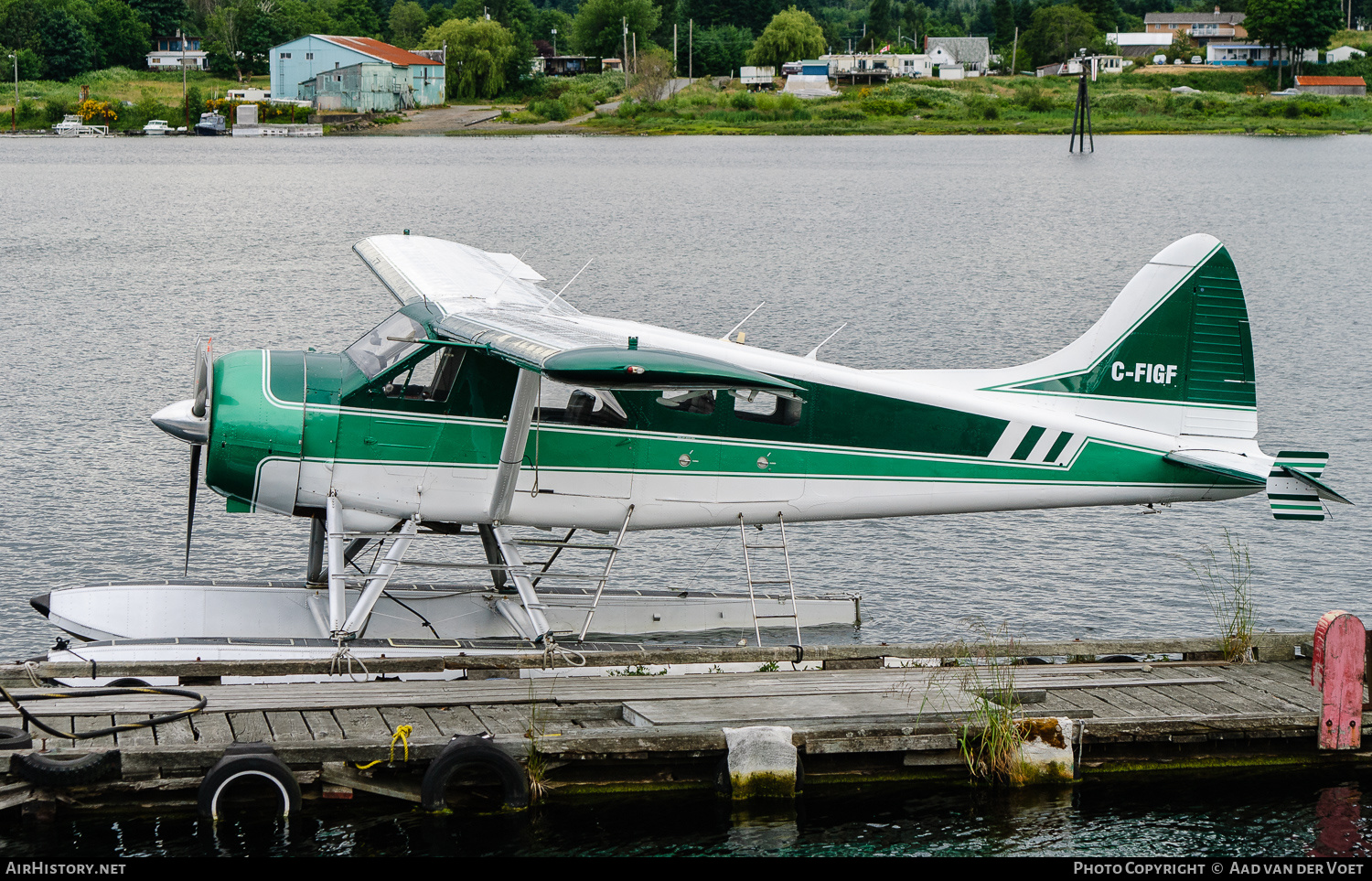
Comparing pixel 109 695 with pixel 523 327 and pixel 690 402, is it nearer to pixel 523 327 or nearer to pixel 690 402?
pixel 523 327

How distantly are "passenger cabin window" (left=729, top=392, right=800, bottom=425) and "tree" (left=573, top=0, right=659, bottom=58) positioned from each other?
417ft

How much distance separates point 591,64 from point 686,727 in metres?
130

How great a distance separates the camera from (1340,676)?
9.07 meters

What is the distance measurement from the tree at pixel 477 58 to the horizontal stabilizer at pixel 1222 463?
111182 millimetres

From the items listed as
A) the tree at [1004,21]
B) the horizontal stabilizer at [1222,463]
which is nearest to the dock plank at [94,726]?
the horizontal stabilizer at [1222,463]

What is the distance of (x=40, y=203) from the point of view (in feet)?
190

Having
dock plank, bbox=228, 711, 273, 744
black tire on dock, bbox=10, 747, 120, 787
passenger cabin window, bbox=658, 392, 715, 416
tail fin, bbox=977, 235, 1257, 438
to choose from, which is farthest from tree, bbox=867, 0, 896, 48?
black tire on dock, bbox=10, 747, 120, 787

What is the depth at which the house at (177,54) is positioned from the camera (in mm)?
128375

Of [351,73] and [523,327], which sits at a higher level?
[351,73]

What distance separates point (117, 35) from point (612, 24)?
43.3 meters

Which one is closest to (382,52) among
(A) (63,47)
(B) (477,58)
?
(B) (477,58)

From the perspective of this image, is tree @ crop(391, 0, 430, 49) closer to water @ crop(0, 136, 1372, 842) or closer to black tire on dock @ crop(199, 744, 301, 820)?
water @ crop(0, 136, 1372, 842)

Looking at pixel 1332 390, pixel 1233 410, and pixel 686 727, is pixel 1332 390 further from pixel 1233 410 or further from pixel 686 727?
pixel 686 727

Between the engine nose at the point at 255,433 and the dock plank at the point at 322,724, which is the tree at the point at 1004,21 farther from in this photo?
the dock plank at the point at 322,724
